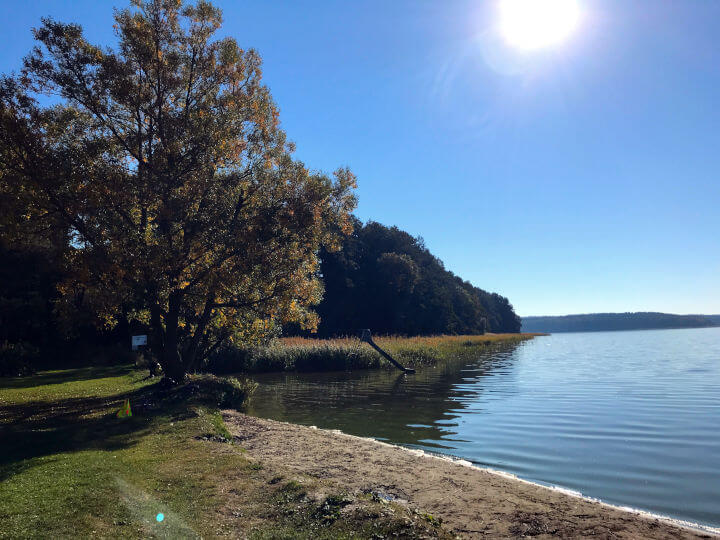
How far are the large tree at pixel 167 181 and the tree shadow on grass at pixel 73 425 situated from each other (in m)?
2.74

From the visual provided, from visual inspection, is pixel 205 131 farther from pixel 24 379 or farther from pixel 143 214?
pixel 24 379

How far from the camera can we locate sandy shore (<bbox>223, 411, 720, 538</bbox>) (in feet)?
18.7

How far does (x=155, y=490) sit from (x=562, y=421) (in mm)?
11239

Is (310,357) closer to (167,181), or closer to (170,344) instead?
(170,344)

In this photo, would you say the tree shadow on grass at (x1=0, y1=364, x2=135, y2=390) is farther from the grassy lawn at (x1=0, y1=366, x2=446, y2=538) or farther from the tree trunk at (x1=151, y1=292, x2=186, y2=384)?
the grassy lawn at (x1=0, y1=366, x2=446, y2=538)

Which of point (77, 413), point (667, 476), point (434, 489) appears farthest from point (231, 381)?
point (667, 476)

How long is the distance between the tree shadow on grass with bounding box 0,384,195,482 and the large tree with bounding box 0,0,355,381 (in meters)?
2.74

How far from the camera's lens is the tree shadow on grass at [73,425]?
338 inches

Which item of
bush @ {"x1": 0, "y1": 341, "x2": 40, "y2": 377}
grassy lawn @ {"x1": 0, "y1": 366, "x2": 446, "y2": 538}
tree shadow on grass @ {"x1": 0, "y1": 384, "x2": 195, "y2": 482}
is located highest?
bush @ {"x1": 0, "y1": 341, "x2": 40, "y2": 377}

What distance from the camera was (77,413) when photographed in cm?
1259

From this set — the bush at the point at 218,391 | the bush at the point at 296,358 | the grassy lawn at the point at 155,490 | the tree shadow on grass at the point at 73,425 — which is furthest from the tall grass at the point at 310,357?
the grassy lawn at the point at 155,490

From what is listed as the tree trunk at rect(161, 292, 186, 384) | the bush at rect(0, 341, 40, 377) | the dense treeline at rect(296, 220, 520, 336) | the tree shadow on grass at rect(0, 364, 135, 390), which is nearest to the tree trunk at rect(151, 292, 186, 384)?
the tree trunk at rect(161, 292, 186, 384)

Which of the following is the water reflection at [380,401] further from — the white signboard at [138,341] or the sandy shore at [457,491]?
the white signboard at [138,341]

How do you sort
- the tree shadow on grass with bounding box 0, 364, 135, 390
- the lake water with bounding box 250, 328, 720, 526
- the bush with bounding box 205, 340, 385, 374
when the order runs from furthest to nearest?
the bush with bounding box 205, 340, 385, 374 < the tree shadow on grass with bounding box 0, 364, 135, 390 < the lake water with bounding box 250, 328, 720, 526
